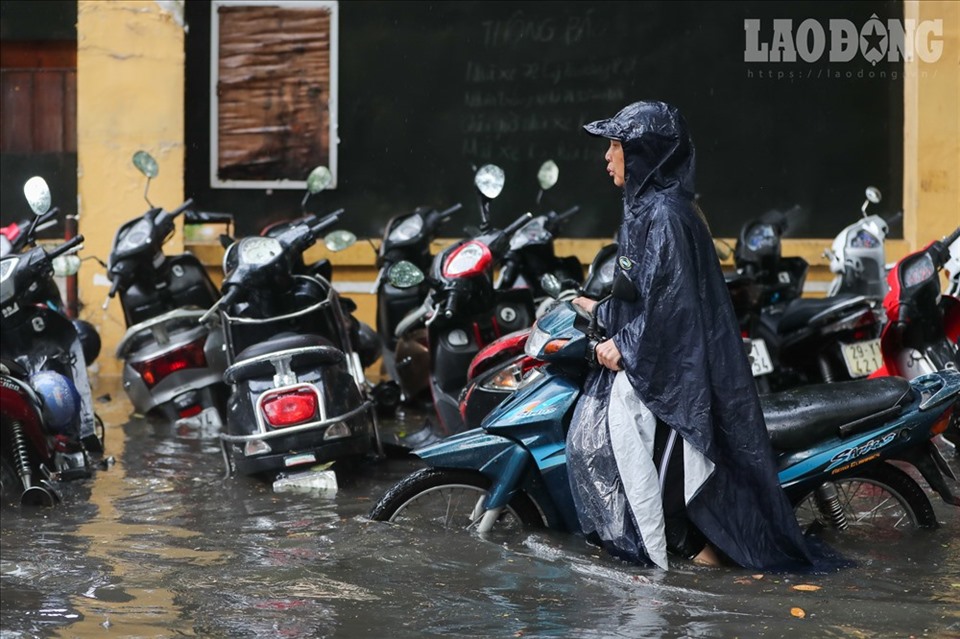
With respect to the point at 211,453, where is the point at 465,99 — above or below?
above

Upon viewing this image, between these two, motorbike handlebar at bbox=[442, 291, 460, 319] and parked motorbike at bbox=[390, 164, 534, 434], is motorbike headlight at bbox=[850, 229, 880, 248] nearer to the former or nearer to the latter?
parked motorbike at bbox=[390, 164, 534, 434]

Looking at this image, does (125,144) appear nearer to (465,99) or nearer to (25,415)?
(465,99)

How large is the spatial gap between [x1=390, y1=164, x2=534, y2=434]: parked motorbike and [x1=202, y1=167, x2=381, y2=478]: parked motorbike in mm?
498

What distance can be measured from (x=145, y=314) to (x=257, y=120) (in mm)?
2432

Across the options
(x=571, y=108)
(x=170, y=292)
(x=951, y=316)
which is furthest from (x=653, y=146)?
(x=571, y=108)

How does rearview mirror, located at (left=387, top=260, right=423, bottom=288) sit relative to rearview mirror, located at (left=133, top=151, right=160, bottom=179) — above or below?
below

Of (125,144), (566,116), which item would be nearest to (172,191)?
(125,144)

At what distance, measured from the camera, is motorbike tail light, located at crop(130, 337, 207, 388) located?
834 cm

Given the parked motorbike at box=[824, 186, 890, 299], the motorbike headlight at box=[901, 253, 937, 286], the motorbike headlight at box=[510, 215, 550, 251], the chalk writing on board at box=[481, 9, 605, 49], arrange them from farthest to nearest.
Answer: the chalk writing on board at box=[481, 9, 605, 49], the motorbike headlight at box=[510, 215, 550, 251], the parked motorbike at box=[824, 186, 890, 299], the motorbike headlight at box=[901, 253, 937, 286]

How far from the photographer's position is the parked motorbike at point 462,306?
744cm

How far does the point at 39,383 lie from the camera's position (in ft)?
22.8

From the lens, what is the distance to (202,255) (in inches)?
411

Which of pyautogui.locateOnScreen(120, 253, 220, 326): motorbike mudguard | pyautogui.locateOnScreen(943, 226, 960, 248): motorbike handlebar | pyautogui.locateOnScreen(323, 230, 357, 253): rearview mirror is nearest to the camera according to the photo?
pyautogui.locateOnScreen(943, 226, 960, 248): motorbike handlebar

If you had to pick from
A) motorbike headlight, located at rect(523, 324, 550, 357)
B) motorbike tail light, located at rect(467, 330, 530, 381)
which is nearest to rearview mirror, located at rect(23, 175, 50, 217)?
motorbike tail light, located at rect(467, 330, 530, 381)
